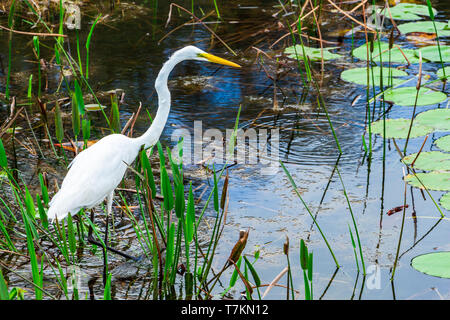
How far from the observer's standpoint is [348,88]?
5.18 metres

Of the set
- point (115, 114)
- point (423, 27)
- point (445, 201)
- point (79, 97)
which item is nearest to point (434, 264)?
point (445, 201)

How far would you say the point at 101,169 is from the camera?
3.13m

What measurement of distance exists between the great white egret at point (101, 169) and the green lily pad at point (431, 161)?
4.35ft

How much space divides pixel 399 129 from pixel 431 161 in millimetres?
465

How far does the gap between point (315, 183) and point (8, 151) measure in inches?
84.8

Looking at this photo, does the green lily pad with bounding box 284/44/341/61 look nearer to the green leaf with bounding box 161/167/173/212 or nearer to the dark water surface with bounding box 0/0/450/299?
the dark water surface with bounding box 0/0/450/299

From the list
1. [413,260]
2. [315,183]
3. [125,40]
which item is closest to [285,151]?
[315,183]

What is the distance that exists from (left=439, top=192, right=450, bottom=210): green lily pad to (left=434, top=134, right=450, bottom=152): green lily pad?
486 millimetres

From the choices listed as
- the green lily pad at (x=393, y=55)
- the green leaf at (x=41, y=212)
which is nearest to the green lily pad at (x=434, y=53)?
the green lily pad at (x=393, y=55)

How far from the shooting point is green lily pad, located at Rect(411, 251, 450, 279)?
2.72 meters

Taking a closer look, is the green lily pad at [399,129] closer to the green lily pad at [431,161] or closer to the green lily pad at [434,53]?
the green lily pad at [431,161]

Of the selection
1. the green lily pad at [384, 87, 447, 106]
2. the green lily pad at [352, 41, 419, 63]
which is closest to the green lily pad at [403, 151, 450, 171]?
the green lily pad at [384, 87, 447, 106]

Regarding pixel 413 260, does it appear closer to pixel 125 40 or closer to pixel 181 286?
pixel 181 286
